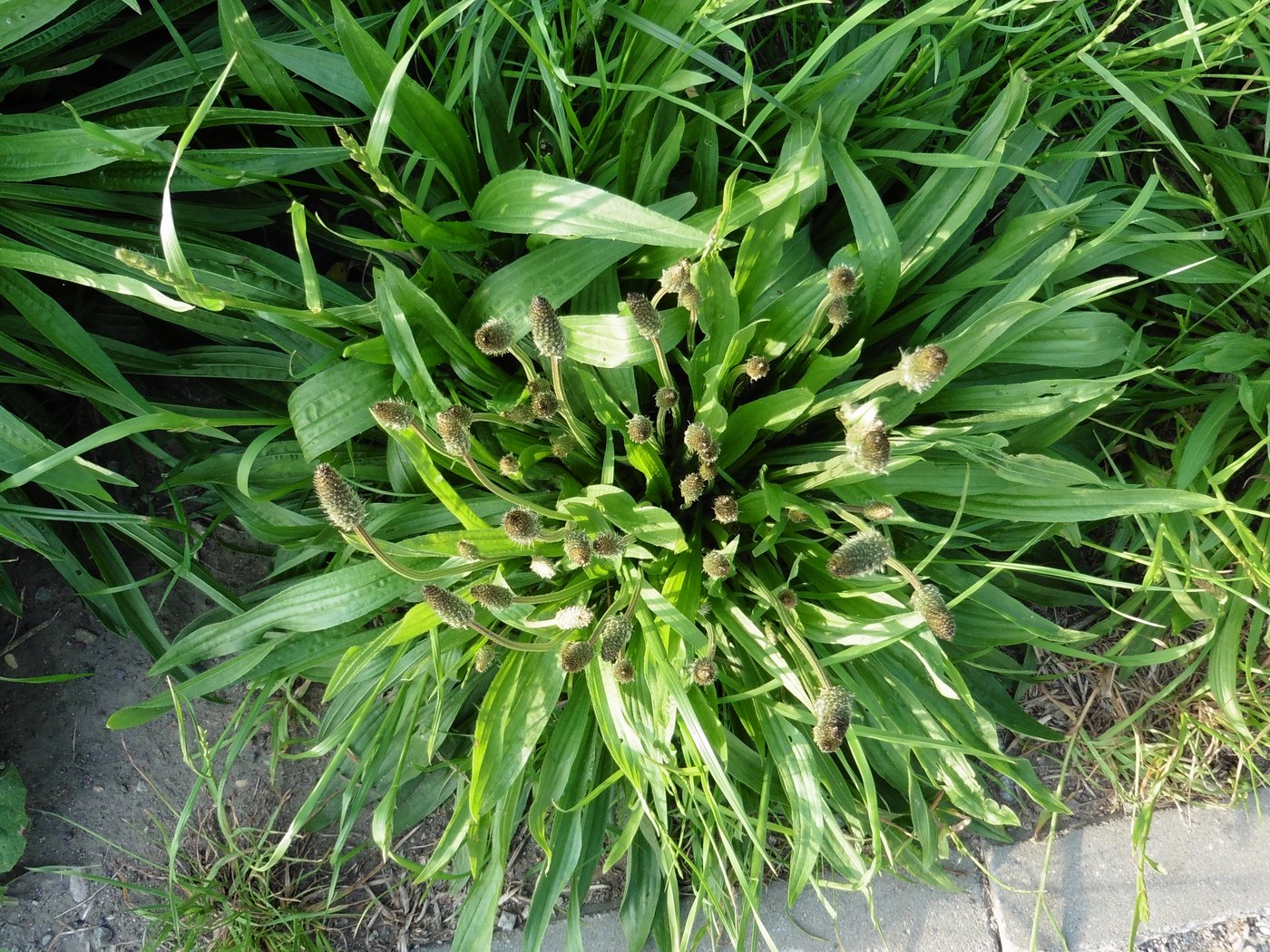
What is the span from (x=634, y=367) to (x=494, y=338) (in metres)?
0.40

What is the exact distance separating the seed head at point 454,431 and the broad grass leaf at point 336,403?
12.4 inches

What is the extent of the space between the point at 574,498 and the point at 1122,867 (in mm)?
1547

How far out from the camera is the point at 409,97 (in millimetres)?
1251

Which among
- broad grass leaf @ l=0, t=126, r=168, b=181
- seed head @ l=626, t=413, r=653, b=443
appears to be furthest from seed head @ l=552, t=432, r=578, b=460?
broad grass leaf @ l=0, t=126, r=168, b=181

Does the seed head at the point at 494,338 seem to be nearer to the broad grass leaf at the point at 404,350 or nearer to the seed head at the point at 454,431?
the seed head at the point at 454,431

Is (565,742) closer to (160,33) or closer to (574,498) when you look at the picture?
(574,498)

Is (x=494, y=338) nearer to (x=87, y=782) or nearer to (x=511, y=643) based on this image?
(x=511, y=643)

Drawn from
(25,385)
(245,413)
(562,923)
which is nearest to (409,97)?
(245,413)

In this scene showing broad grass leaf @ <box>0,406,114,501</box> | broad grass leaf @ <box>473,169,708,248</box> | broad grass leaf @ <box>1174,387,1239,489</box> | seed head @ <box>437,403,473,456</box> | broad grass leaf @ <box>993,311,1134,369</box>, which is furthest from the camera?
broad grass leaf @ <box>1174,387,1239,489</box>

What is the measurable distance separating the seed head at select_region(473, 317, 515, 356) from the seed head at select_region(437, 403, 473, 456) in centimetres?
8

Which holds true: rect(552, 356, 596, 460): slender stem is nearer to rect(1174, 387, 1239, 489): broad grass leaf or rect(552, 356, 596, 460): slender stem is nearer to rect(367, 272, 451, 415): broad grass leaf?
rect(367, 272, 451, 415): broad grass leaf

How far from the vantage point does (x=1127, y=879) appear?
1903 mm

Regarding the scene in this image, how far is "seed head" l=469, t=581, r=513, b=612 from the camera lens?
1.06 m

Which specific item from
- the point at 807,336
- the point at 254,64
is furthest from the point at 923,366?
the point at 254,64
